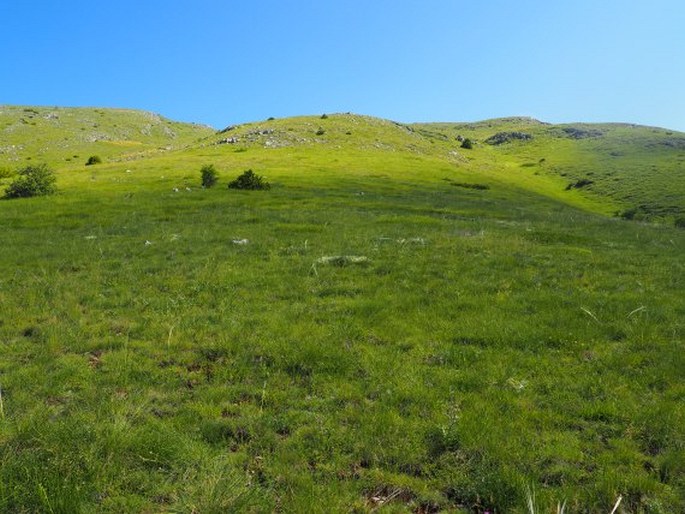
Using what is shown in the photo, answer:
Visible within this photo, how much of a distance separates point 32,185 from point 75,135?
330 ft

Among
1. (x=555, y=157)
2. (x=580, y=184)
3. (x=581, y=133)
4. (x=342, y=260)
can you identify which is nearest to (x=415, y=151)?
(x=580, y=184)

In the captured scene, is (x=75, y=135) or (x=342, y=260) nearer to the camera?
(x=342, y=260)

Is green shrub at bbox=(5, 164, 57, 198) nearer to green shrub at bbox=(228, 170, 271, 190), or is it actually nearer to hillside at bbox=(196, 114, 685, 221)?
green shrub at bbox=(228, 170, 271, 190)

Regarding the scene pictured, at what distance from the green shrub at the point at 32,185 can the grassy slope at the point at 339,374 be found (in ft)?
82.9

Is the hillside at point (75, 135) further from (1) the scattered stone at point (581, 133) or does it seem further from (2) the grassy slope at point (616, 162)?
(1) the scattered stone at point (581, 133)

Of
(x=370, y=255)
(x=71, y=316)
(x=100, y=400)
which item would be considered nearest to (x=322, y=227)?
(x=370, y=255)

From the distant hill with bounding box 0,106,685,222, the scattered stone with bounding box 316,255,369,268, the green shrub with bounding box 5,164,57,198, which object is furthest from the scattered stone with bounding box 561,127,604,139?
the scattered stone with bounding box 316,255,369,268

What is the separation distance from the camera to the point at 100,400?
34.7 feet

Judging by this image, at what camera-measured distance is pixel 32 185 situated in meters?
50.5

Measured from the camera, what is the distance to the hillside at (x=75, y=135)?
378ft

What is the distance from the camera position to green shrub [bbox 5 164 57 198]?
1989 inches

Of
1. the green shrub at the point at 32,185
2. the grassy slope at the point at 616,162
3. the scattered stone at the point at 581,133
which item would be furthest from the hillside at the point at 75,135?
the scattered stone at the point at 581,133

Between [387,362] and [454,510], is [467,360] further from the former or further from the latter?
[454,510]

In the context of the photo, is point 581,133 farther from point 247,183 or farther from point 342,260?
point 342,260
